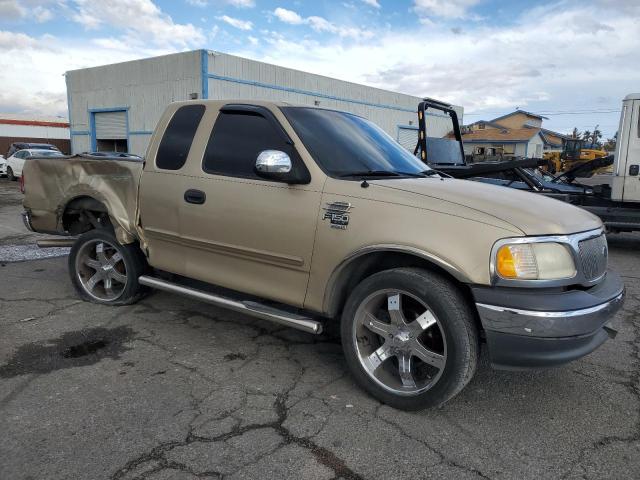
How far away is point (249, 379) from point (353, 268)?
1.08 meters

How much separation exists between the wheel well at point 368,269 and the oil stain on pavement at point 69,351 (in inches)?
→ 70.7

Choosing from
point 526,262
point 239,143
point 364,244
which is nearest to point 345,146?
point 239,143

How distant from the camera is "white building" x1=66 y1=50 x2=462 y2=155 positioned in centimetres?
2062

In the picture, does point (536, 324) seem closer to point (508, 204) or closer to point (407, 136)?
point (508, 204)

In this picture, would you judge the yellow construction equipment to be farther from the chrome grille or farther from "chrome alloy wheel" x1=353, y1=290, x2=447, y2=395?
"chrome alloy wheel" x1=353, y1=290, x2=447, y2=395

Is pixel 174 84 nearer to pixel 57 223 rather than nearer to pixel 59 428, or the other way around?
pixel 57 223

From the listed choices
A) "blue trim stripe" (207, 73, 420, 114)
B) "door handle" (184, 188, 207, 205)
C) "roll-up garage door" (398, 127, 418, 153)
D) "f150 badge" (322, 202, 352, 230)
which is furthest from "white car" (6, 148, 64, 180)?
"f150 badge" (322, 202, 352, 230)

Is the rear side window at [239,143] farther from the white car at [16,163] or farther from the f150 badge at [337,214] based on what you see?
the white car at [16,163]

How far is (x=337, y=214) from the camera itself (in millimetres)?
3213

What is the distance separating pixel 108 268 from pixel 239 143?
209cm

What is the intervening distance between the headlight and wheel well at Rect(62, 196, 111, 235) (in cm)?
365

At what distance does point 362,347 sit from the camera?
3254 mm

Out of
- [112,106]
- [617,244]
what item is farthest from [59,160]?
[112,106]

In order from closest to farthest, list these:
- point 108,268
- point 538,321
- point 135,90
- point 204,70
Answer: point 538,321
point 108,268
point 204,70
point 135,90
